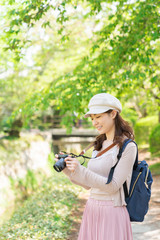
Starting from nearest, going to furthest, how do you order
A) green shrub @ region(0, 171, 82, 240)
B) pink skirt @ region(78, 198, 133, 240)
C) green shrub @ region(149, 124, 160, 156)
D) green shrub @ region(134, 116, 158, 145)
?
pink skirt @ region(78, 198, 133, 240)
green shrub @ region(0, 171, 82, 240)
green shrub @ region(149, 124, 160, 156)
green shrub @ region(134, 116, 158, 145)

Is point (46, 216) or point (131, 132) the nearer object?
point (131, 132)

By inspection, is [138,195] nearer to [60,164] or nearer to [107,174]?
[107,174]

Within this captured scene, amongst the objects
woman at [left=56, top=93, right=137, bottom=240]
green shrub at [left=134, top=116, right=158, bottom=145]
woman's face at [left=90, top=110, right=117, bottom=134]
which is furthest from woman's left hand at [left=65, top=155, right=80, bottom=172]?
green shrub at [left=134, top=116, right=158, bottom=145]

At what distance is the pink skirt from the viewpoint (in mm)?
2119

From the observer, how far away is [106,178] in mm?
2033

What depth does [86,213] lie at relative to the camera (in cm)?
228

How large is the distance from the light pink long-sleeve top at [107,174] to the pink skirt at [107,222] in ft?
0.16

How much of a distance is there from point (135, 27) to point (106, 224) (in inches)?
181

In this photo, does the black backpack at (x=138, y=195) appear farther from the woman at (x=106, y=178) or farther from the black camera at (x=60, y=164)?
the black camera at (x=60, y=164)

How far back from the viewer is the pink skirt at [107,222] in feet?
6.95

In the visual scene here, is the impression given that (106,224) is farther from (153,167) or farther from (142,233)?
(153,167)

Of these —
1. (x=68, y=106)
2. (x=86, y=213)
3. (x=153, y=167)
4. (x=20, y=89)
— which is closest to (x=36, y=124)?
(x=20, y=89)

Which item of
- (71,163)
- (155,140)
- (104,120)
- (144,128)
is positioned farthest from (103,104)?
(144,128)

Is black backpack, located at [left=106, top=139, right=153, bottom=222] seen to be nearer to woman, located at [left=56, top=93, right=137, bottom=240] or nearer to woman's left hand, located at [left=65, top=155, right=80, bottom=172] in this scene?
woman, located at [left=56, top=93, right=137, bottom=240]
